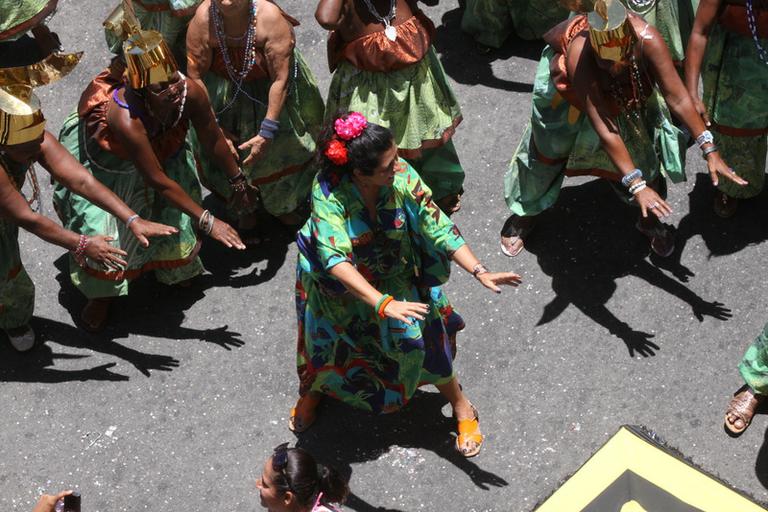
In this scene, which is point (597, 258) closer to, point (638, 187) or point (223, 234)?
point (638, 187)

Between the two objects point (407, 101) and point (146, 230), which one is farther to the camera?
point (407, 101)

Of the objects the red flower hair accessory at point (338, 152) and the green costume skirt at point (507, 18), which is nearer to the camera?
the red flower hair accessory at point (338, 152)

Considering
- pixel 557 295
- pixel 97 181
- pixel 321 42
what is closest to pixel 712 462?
pixel 557 295

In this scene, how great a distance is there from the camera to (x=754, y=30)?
16.8 ft

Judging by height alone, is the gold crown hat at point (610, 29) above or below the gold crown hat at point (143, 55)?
above

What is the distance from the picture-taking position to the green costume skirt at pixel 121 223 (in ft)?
17.6

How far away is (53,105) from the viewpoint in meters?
6.95

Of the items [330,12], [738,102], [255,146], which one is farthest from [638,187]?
[255,146]

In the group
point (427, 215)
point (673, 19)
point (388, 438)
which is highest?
point (427, 215)

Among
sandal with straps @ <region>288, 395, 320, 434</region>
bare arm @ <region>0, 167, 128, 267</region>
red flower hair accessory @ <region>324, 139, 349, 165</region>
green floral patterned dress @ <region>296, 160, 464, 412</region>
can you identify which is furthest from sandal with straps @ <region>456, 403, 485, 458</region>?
bare arm @ <region>0, 167, 128, 267</region>

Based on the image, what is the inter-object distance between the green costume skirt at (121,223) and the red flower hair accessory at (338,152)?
4.17 ft

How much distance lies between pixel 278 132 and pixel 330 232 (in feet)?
4.83

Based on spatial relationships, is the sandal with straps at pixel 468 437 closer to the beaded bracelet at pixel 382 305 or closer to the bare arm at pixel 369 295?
the bare arm at pixel 369 295

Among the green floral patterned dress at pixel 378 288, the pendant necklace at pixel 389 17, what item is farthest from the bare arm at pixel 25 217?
the pendant necklace at pixel 389 17
